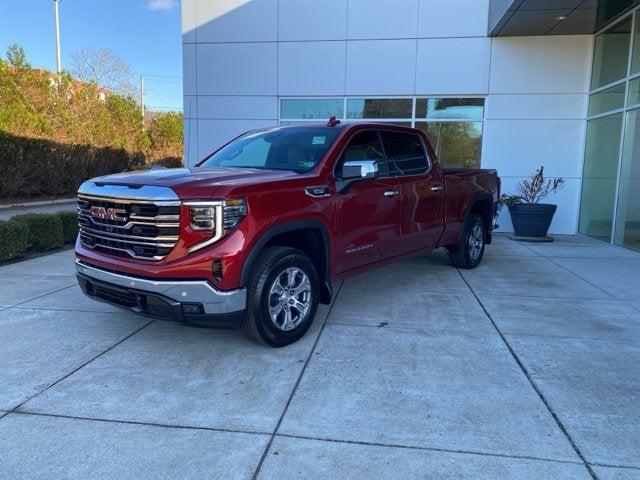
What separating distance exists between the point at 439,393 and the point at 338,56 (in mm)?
9746

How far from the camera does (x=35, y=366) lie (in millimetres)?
3855

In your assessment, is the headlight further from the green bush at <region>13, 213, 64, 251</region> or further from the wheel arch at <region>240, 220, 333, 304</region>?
the green bush at <region>13, 213, 64, 251</region>

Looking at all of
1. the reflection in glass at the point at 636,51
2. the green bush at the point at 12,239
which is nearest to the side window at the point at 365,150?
the green bush at the point at 12,239

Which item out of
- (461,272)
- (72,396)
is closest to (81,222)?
(72,396)

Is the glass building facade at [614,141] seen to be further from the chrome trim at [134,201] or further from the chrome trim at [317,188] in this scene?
the chrome trim at [134,201]

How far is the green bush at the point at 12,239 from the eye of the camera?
7355mm

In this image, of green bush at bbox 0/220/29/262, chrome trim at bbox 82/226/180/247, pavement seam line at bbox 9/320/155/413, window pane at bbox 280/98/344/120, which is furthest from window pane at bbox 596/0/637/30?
green bush at bbox 0/220/29/262

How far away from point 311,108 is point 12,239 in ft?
22.9

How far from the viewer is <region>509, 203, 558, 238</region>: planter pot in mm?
10328

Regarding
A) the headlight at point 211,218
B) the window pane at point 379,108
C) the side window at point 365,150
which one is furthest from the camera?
the window pane at point 379,108

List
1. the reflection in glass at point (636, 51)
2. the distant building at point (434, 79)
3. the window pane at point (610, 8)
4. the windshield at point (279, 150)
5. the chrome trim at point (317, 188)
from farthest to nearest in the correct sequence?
the distant building at point (434, 79) → the reflection in glass at point (636, 51) → the window pane at point (610, 8) → the windshield at point (279, 150) → the chrome trim at point (317, 188)

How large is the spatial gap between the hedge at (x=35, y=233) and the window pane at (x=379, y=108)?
6.40 meters

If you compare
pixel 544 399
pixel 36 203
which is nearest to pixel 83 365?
pixel 544 399

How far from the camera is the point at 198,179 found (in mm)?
3879
